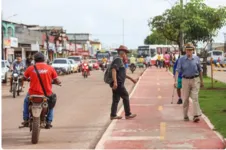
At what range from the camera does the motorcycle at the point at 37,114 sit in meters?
9.34

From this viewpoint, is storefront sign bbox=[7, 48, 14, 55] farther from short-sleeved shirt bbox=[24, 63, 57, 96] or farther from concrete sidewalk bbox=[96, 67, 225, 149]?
short-sleeved shirt bbox=[24, 63, 57, 96]

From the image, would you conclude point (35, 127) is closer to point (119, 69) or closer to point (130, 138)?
point (130, 138)

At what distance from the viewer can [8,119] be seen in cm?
1308

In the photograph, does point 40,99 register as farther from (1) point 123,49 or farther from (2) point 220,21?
(2) point 220,21

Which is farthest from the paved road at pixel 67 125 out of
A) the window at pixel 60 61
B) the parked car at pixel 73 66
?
the parked car at pixel 73 66

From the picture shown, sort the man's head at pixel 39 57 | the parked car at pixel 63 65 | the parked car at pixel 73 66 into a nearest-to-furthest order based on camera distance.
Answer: the man's head at pixel 39 57 < the parked car at pixel 63 65 < the parked car at pixel 73 66

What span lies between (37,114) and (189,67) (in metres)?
4.12

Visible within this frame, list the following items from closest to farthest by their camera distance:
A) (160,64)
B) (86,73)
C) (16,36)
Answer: (86,73)
(160,64)
(16,36)

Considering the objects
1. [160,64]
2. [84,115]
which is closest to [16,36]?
[160,64]

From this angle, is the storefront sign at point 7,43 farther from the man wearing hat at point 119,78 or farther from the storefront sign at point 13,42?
the man wearing hat at point 119,78

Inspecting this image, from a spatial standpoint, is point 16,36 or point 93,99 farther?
point 16,36

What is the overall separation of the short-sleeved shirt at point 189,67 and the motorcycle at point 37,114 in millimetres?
3754

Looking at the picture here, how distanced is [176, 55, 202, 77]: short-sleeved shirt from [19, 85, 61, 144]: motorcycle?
3754mm

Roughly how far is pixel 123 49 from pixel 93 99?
6.59m
